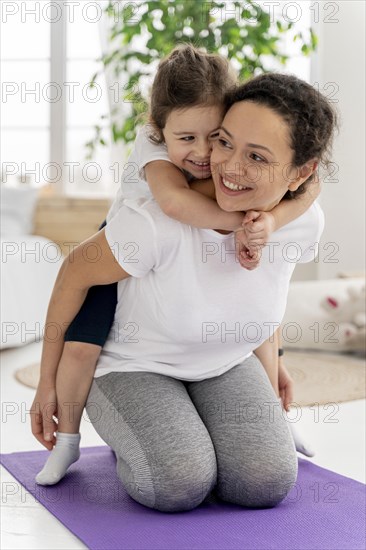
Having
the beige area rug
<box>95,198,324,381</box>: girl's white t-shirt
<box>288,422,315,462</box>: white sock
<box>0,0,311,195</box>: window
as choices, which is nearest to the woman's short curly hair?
<box>95,198,324,381</box>: girl's white t-shirt

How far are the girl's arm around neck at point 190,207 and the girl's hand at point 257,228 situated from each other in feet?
0.12

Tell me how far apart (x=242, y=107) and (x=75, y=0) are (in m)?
3.77

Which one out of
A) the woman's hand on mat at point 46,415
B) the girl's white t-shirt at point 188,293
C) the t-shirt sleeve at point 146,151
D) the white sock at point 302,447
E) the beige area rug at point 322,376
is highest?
the t-shirt sleeve at point 146,151

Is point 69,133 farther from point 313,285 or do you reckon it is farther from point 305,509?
point 305,509

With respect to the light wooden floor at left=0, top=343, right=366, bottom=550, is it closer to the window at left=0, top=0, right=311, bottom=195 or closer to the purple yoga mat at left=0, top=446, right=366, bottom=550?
the purple yoga mat at left=0, top=446, right=366, bottom=550

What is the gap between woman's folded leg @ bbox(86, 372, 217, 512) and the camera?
1737 millimetres

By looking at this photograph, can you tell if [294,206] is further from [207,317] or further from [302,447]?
[302,447]

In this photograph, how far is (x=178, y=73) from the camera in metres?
1.85

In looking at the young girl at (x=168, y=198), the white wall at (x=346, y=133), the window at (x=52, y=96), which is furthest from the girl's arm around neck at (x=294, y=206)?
the window at (x=52, y=96)

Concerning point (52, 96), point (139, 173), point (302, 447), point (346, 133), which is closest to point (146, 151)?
point (139, 173)

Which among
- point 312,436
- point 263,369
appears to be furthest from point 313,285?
point 263,369

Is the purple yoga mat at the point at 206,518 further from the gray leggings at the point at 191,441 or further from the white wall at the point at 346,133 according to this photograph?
the white wall at the point at 346,133

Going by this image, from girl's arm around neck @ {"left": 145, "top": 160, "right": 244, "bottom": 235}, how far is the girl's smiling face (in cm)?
8

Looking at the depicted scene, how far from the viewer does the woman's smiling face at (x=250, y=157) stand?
168cm
